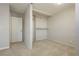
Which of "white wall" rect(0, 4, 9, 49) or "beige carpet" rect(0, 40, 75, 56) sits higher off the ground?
"white wall" rect(0, 4, 9, 49)

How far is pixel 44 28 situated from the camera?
193 inches

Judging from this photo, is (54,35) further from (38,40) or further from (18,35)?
(18,35)

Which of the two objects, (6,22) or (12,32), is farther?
(12,32)

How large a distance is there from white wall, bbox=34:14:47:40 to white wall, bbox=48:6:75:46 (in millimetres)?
235

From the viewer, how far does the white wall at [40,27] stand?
470 cm

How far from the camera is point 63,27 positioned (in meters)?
4.41

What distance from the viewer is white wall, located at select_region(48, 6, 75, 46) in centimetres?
397

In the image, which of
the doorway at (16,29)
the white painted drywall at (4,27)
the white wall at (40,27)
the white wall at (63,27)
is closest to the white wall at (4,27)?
the white painted drywall at (4,27)

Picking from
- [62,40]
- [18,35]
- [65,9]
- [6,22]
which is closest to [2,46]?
[6,22]

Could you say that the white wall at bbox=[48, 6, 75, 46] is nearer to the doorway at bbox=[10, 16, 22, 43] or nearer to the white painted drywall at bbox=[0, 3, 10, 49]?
the doorway at bbox=[10, 16, 22, 43]

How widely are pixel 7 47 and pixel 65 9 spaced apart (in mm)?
2706

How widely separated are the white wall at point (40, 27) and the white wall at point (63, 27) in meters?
0.23

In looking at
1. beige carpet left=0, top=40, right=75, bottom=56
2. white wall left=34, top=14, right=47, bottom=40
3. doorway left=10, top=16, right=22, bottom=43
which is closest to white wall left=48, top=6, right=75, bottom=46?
white wall left=34, top=14, right=47, bottom=40

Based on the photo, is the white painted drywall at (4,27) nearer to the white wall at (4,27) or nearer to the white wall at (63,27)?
the white wall at (4,27)
